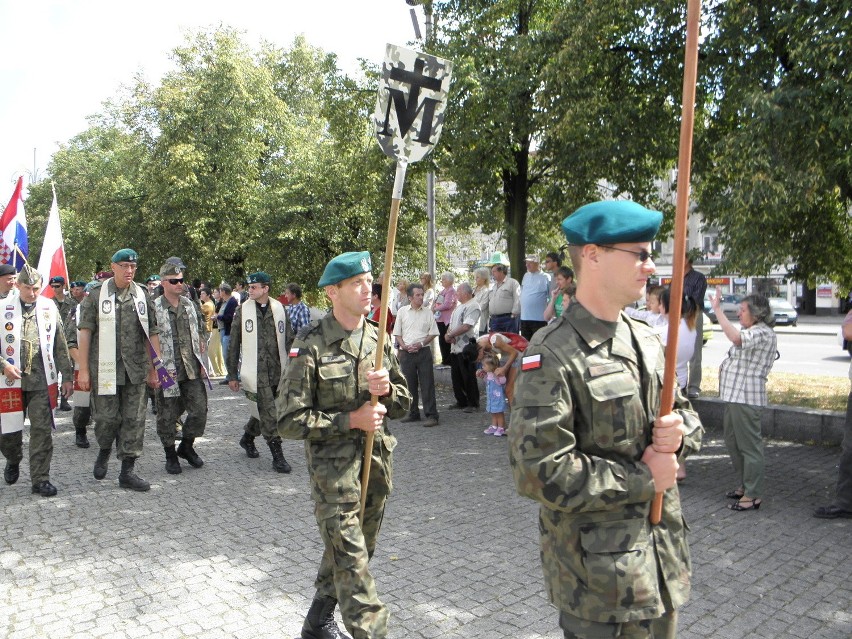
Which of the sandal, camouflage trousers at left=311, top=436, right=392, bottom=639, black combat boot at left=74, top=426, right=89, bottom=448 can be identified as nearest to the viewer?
camouflage trousers at left=311, top=436, right=392, bottom=639

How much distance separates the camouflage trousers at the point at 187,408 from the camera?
8391mm

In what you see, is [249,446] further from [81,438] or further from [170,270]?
[81,438]

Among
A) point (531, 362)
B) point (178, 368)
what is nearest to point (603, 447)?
point (531, 362)

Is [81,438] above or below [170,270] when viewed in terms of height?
below

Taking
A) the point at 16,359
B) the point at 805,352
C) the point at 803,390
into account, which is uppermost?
the point at 16,359

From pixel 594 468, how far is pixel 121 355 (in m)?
6.34

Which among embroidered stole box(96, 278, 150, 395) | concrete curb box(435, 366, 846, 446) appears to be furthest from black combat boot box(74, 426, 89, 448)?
concrete curb box(435, 366, 846, 446)

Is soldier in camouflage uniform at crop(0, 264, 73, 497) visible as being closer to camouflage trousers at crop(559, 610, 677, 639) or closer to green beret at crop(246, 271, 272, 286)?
green beret at crop(246, 271, 272, 286)

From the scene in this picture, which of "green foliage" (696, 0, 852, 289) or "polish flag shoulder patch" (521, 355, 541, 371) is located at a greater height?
"green foliage" (696, 0, 852, 289)

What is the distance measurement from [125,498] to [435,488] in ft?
9.98

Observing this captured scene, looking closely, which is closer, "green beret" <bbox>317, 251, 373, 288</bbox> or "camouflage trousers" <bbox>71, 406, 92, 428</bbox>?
"green beret" <bbox>317, 251, 373, 288</bbox>

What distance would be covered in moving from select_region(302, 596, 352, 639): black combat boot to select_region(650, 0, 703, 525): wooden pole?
7.87 feet

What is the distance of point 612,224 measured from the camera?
2412mm

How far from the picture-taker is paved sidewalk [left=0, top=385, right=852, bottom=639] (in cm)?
446
